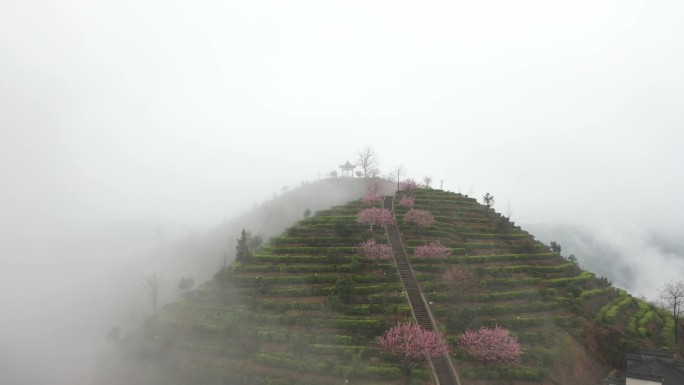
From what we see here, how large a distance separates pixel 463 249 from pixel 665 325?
3183 centimetres

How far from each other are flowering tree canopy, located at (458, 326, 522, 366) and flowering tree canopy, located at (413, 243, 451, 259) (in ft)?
58.3

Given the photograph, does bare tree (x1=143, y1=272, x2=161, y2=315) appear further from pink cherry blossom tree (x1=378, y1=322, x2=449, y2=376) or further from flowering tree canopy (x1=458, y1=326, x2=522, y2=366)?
flowering tree canopy (x1=458, y1=326, x2=522, y2=366)

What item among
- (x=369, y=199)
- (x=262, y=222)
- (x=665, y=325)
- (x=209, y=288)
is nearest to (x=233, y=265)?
(x=209, y=288)

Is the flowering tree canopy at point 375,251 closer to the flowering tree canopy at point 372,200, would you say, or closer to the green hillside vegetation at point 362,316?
the green hillside vegetation at point 362,316

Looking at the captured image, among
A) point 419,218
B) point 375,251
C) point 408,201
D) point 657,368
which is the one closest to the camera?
point 657,368

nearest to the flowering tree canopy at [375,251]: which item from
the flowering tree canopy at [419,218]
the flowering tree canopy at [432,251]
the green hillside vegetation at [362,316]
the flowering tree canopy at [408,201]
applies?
the green hillside vegetation at [362,316]

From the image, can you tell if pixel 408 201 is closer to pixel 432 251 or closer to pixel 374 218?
pixel 374 218

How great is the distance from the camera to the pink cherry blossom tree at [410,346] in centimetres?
4169

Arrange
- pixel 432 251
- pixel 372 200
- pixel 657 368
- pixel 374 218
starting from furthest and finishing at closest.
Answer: pixel 372 200 → pixel 374 218 → pixel 432 251 → pixel 657 368

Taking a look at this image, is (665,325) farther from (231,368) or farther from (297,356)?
(231,368)

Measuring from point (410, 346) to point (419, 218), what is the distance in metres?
35.4

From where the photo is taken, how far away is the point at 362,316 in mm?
50469

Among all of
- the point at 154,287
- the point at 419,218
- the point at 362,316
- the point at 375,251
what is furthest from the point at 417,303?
the point at 154,287

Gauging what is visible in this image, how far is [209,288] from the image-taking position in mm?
57031
